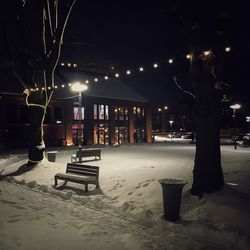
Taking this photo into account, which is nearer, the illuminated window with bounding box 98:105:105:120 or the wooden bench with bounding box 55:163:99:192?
the wooden bench with bounding box 55:163:99:192

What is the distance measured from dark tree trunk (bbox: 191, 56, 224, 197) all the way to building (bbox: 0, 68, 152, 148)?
2238cm

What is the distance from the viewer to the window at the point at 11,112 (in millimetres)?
33069

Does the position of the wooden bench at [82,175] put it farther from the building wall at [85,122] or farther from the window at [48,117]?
the window at [48,117]

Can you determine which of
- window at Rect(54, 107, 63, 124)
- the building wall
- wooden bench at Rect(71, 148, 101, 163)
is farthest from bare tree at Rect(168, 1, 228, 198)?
window at Rect(54, 107, 63, 124)

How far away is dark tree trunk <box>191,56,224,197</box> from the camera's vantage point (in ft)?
28.3

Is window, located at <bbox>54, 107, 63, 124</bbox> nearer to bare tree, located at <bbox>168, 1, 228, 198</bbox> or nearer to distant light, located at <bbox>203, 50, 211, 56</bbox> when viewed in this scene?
bare tree, located at <bbox>168, 1, 228, 198</bbox>

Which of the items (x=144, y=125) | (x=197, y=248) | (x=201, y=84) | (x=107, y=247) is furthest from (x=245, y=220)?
(x=144, y=125)

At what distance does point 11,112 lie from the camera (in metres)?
33.3

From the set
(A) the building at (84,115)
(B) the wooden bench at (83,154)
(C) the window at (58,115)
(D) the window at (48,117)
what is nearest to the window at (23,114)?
(A) the building at (84,115)

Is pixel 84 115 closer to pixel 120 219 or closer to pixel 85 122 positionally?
pixel 85 122

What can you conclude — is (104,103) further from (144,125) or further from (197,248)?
(197,248)

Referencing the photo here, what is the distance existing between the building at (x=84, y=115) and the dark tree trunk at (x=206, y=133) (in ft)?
73.4

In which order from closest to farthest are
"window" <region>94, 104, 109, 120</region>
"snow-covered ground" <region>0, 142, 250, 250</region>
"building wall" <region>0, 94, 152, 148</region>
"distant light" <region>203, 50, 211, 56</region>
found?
"snow-covered ground" <region>0, 142, 250, 250</region> → "distant light" <region>203, 50, 211, 56</region> → "building wall" <region>0, 94, 152, 148</region> → "window" <region>94, 104, 109, 120</region>

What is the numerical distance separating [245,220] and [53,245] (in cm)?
418
